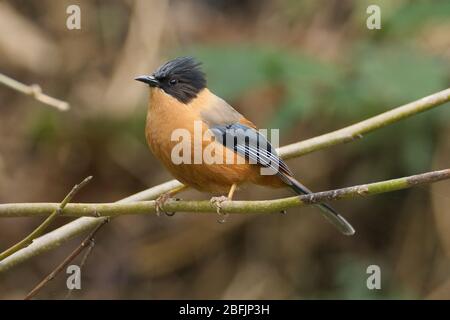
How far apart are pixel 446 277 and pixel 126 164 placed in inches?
122

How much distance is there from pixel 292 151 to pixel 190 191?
347 cm

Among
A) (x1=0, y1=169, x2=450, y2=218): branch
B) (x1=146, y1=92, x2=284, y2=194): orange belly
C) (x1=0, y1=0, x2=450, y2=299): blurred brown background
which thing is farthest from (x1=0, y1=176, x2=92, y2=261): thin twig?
(x1=0, y1=0, x2=450, y2=299): blurred brown background

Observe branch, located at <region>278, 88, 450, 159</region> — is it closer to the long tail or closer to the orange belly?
the orange belly

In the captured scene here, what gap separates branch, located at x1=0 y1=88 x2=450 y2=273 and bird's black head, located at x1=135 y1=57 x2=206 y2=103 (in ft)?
1.69

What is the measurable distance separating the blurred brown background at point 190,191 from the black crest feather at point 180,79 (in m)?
2.40

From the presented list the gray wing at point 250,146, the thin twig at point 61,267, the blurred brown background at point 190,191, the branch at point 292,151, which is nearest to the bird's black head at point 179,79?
the gray wing at point 250,146

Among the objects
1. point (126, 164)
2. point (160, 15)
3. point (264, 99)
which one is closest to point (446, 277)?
point (264, 99)

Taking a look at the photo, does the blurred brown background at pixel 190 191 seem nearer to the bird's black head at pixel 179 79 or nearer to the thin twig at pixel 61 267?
A: the bird's black head at pixel 179 79

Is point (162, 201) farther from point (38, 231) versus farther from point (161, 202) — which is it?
point (38, 231)

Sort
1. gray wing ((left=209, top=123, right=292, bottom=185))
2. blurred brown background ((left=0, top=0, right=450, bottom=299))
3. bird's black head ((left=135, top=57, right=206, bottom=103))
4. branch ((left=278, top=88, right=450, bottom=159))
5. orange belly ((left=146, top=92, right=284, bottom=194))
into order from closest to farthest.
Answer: branch ((left=278, top=88, right=450, bottom=159)) → orange belly ((left=146, top=92, right=284, bottom=194)) → gray wing ((left=209, top=123, right=292, bottom=185)) → bird's black head ((left=135, top=57, right=206, bottom=103)) → blurred brown background ((left=0, top=0, right=450, bottom=299))

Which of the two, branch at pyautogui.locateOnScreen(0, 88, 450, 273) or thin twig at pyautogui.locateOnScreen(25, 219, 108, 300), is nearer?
thin twig at pyautogui.locateOnScreen(25, 219, 108, 300)

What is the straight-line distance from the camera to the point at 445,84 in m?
5.72

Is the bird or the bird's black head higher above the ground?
the bird's black head

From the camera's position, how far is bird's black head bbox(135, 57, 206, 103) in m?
4.12
